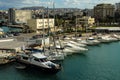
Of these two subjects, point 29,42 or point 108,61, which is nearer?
point 108,61

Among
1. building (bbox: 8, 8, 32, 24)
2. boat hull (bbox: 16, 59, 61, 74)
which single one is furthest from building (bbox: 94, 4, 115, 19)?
boat hull (bbox: 16, 59, 61, 74)

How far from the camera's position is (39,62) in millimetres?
23641

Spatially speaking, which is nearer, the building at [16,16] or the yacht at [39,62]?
the yacht at [39,62]

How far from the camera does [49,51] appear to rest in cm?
2847

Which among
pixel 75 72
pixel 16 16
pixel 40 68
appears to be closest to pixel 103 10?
pixel 16 16

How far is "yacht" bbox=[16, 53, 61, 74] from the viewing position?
22.5m

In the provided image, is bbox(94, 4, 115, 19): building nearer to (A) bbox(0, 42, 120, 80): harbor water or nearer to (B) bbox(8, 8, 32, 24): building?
(B) bbox(8, 8, 32, 24): building

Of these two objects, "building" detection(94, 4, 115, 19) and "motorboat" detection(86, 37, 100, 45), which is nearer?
"motorboat" detection(86, 37, 100, 45)

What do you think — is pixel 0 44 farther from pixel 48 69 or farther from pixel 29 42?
pixel 48 69

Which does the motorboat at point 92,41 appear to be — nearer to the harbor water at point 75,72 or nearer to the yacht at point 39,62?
the harbor water at point 75,72

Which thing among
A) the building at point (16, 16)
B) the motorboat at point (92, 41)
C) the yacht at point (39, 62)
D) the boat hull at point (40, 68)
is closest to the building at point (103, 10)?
the building at point (16, 16)

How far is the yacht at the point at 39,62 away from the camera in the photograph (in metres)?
22.5

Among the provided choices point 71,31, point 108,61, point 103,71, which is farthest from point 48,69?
point 71,31

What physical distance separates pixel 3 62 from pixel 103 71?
9269 millimetres
